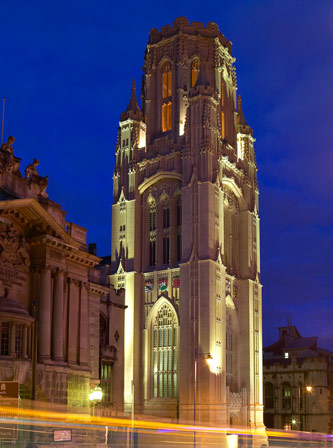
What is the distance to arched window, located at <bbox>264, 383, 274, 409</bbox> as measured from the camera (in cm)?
10438

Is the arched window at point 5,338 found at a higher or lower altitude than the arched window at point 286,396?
higher

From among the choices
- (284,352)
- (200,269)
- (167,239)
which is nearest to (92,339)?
(200,269)

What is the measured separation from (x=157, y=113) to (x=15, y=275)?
153 feet

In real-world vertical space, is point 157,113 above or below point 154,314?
above

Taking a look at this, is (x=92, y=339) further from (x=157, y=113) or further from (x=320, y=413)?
(x=320, y=413)

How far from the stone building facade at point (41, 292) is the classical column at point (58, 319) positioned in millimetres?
64

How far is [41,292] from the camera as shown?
141 feet

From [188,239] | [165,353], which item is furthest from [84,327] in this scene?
[165,353]

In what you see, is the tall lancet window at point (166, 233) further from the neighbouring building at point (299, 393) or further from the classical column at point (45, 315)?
the classical column at point (45, 315)

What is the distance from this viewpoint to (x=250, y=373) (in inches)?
3132

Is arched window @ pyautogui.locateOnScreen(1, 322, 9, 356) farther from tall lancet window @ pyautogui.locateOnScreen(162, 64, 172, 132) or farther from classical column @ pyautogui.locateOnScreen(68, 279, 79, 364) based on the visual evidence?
tall lancet window @ pyautogui.locateOnScreen(162, 64, 172, 132)

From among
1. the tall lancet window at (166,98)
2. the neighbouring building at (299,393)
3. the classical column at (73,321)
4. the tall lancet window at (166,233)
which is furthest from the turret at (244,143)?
the classical column at (73,321)

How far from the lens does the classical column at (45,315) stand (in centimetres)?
4212

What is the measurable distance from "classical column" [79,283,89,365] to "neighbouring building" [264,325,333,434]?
57.0 metres
